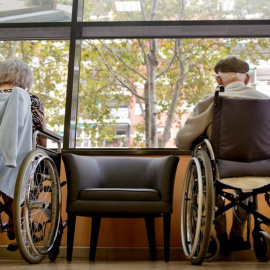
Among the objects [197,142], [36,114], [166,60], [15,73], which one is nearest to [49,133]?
[36,114]

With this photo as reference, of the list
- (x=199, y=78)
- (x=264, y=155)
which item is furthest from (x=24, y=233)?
(x=199, y=78)

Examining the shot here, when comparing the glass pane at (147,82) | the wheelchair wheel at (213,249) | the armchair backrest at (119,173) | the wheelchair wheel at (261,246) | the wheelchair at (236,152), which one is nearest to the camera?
the wheelchair at (236,152)

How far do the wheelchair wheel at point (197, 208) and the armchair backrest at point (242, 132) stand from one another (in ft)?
0.43

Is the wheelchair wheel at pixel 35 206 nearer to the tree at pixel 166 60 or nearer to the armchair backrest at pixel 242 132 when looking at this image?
the armchair backrest at pixel 242 132

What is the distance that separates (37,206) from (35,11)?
2.57 metres

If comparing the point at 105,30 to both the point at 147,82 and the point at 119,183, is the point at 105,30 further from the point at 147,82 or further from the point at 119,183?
the point at 119,183

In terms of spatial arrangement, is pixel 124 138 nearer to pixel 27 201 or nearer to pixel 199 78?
pixel 199 78

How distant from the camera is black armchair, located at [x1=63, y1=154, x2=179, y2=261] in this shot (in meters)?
2.88

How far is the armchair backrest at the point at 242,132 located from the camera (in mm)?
2537

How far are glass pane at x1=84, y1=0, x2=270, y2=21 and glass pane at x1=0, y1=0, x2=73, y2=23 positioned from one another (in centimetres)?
20

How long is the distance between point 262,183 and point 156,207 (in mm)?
684

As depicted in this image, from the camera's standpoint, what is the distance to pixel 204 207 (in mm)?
2605

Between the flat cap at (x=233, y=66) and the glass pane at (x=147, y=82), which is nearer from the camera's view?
the flat cap at (x=233, y=66)

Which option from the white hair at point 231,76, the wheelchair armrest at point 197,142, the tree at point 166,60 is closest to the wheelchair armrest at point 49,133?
the wheelchair armrest at point 197,142
